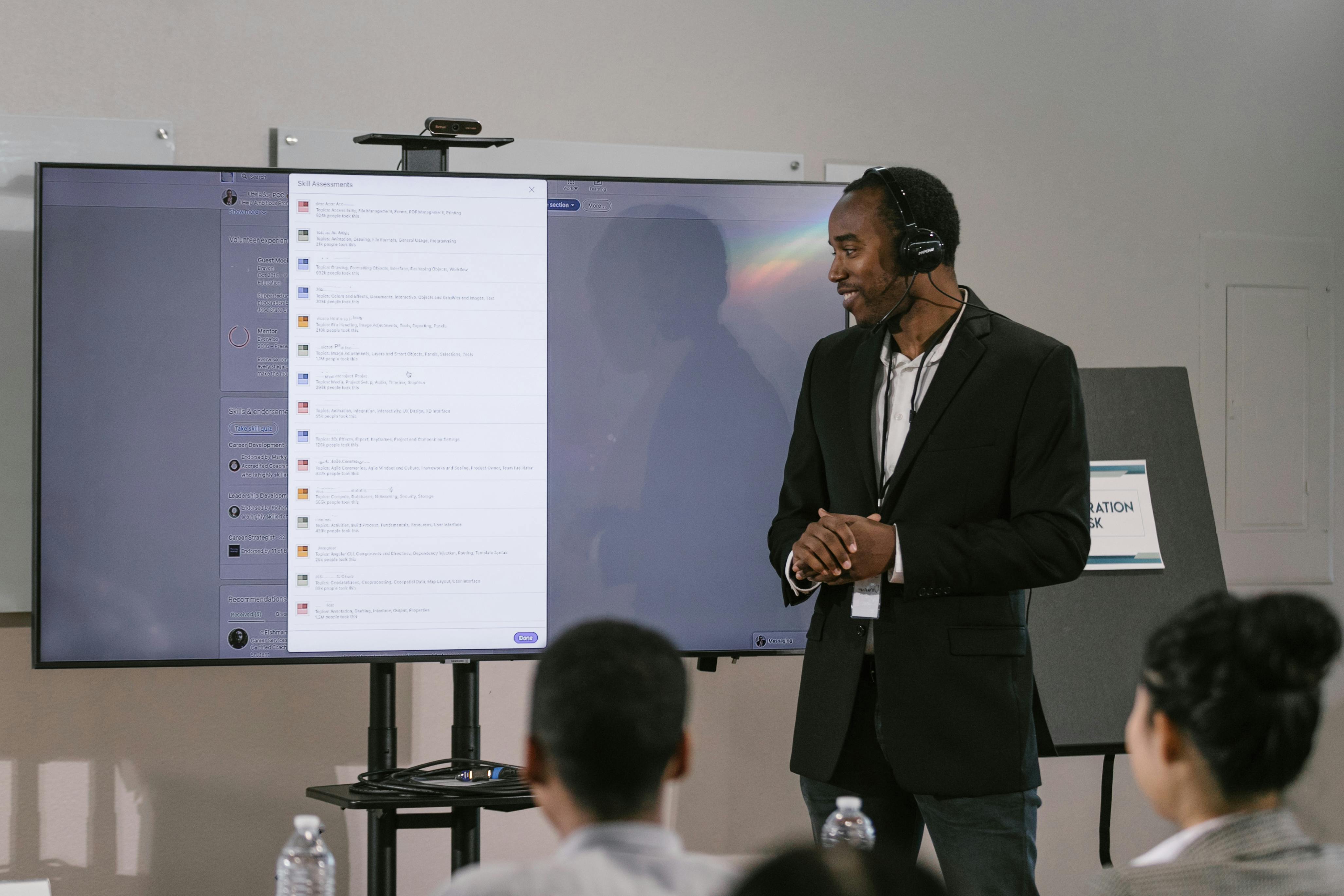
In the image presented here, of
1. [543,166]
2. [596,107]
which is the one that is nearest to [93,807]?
[543,166]

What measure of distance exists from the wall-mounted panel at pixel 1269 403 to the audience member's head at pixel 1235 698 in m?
2.76

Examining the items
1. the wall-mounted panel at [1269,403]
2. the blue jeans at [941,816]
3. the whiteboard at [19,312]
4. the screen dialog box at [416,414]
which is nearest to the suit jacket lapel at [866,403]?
the blue jeans at [941,816]

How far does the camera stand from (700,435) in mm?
2664

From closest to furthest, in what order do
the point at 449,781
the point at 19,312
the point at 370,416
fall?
1. the point at 449,781
2. the point at 370,416
3. the point at 19,312

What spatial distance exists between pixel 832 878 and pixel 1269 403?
3.55 m

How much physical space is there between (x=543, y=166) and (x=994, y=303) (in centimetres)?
135

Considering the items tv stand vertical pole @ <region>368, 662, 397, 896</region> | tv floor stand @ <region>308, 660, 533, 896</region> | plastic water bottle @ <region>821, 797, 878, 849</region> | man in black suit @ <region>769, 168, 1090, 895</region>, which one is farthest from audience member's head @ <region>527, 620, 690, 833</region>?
tv stand vertical pole @ <region>368, 662, 397, 896</region>

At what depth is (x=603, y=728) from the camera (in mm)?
1124

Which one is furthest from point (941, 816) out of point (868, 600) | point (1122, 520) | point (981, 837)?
point (1122, 520)

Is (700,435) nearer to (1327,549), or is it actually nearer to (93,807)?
(93,807)

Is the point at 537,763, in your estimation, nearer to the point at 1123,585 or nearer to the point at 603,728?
the point at 603,728

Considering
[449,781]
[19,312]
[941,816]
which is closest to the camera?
[941,816]

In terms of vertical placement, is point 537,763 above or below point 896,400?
below

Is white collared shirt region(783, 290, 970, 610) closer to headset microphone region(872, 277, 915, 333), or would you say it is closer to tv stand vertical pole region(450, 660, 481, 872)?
headset microphone region(872, 277, 915, 333)
